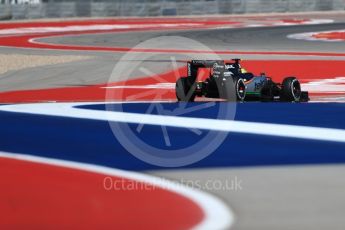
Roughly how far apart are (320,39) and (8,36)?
1431 cm

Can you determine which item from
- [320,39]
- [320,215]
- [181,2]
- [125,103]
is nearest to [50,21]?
[181,2]

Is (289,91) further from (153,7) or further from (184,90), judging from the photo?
(153,7)

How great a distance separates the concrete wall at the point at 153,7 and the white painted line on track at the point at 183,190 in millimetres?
46825

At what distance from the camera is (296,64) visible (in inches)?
952

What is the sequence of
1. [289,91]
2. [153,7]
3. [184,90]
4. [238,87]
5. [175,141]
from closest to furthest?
[175,141]
[238,87]
[289,91]
[184,90]
[153,7]

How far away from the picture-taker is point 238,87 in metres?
13.3

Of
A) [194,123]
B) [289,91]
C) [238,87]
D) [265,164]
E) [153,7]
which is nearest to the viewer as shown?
[265,164]

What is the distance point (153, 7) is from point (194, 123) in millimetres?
50108

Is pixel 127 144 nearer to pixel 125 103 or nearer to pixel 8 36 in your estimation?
pixel 125 103

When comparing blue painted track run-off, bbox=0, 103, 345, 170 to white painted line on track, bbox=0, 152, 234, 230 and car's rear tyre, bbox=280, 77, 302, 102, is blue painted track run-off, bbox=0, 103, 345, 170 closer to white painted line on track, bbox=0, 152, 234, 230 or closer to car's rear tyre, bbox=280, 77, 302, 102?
white painted line on track, bbox=0, 152, 234, 230

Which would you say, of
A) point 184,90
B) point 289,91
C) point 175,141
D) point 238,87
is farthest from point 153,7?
point 175,141

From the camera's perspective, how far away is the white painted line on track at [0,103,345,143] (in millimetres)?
9906

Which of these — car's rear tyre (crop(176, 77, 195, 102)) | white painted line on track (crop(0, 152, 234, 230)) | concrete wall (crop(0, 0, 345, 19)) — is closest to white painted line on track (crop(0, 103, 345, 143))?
car's rear tyre (crop(176, 77, 195, 102))

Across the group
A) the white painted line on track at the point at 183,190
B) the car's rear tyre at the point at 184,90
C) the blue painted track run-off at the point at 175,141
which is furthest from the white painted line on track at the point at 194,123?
the white painted line on track at the point at 183,190
